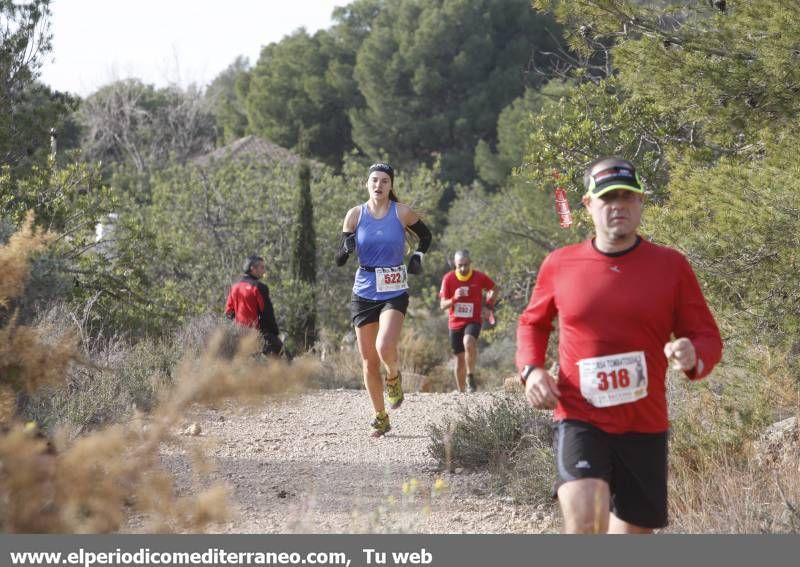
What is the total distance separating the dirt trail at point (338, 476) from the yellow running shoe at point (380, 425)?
85mm

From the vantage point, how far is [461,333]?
14141 mm

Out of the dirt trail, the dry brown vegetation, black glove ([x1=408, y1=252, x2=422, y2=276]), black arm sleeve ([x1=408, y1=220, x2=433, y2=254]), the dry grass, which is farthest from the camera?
black glove ([x1=408, y1=252, x2=422, y2=276])

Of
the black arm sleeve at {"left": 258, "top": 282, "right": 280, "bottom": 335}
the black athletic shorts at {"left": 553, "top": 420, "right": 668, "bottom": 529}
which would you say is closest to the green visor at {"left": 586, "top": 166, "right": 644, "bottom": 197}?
the black athletic shorts at {"left": 553, "top": 420, "right": 668, "bottom": 529}

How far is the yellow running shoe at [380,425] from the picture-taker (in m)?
9.38

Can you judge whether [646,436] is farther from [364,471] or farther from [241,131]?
[241,131]

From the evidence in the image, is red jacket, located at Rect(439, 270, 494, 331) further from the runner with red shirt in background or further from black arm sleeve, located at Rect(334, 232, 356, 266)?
black arm sleeve, located at Rect(334, 232, 356, 266)

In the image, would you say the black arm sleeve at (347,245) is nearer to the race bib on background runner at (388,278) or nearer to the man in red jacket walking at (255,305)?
the race bib on background runner at (388,278)

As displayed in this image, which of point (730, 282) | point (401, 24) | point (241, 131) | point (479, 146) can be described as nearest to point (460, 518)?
point (730, 282)

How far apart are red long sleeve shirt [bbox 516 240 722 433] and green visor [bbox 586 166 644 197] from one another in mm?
224

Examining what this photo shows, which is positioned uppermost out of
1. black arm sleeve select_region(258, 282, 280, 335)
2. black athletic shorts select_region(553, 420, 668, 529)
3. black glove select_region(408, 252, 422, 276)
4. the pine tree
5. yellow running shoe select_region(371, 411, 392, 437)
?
the pine tree

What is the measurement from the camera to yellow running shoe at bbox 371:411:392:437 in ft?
30.8

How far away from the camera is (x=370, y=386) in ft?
30.1

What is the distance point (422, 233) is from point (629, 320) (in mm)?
5114

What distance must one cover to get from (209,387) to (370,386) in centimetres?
517
